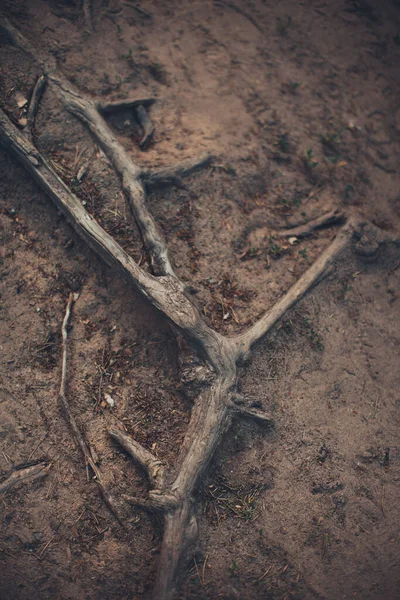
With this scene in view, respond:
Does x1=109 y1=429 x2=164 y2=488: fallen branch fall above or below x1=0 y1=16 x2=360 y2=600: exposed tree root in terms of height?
below

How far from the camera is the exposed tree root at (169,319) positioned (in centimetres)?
324

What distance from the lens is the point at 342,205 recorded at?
4891 millimetres

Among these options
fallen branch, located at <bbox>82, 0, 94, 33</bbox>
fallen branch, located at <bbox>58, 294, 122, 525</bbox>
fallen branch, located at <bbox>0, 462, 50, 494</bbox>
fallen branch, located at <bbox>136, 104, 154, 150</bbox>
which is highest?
fallen branch, located at <bbox>82, 0, 94, 33</bbox>

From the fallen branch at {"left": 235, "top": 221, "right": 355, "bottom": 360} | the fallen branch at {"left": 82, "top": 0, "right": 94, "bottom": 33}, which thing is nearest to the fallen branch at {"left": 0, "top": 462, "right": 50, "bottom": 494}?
the fallen branch at {"left": 235, "top": 221, "right": 355, "bottom": 360}

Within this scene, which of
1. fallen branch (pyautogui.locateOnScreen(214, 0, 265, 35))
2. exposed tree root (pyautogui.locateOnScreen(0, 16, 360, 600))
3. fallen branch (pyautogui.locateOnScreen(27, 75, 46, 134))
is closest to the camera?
exposed tree root (pyautogui.locateOnScreen(0, 16, 360, 600))

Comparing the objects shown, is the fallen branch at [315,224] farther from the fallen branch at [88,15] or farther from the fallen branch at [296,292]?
the fallen branch at [88,15]

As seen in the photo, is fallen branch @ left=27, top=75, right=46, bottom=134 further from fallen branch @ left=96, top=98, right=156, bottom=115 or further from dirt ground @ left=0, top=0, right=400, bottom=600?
fallen branch @ left=96, top=98, right=156, bottom=115

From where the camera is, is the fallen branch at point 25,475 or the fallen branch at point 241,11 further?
the fallen branch at point 241,11

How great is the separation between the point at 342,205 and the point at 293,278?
1340mm

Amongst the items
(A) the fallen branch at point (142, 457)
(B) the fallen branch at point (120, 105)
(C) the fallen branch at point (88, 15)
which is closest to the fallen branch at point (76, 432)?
(A) the fallen branch at point (142, 457)

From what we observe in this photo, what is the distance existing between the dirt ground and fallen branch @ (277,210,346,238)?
0.12m

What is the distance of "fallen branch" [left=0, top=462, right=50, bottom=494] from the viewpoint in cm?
338

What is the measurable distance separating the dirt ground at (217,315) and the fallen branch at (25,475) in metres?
0.06

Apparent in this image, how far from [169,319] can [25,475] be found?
187 centimetres
